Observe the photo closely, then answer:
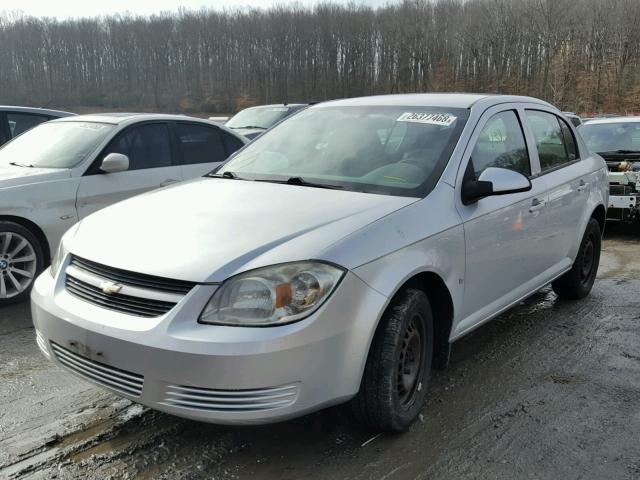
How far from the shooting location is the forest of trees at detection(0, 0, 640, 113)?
42.9 m

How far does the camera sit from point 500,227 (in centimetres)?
352

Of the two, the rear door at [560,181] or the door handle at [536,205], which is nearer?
the door handle at [536,205]

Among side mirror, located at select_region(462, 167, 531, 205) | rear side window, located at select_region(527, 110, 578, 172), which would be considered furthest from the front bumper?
rear side window, located at select_region(527, 110, 578, 172)

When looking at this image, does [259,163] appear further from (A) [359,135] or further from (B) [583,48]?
(B) [583,48]

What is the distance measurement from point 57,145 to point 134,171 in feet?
2.47

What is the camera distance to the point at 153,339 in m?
2.30

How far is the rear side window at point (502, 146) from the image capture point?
11.7ft

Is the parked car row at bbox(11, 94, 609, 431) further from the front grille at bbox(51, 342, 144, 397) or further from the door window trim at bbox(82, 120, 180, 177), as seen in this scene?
the door window trim at bbox(82, 120, 180, 177)

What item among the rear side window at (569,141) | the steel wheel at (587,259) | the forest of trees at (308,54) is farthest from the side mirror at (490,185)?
the forest of trees at (308,54)

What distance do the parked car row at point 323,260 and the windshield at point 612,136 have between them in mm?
4813

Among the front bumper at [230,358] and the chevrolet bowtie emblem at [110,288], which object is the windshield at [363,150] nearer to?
the front bumper at [230,358]

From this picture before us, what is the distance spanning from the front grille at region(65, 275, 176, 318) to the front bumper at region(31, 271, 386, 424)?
0.11ft

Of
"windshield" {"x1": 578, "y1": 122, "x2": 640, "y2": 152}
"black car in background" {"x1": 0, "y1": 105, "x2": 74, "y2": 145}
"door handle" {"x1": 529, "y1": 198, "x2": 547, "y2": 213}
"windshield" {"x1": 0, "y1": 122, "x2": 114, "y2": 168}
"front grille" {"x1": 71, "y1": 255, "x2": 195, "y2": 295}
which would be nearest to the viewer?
"front grille" {"x1": 71, "y1": 255, "x2": 195, "y2": 295}

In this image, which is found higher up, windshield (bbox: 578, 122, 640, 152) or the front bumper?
windshield (bbox: 578, 122, 640, 152)
